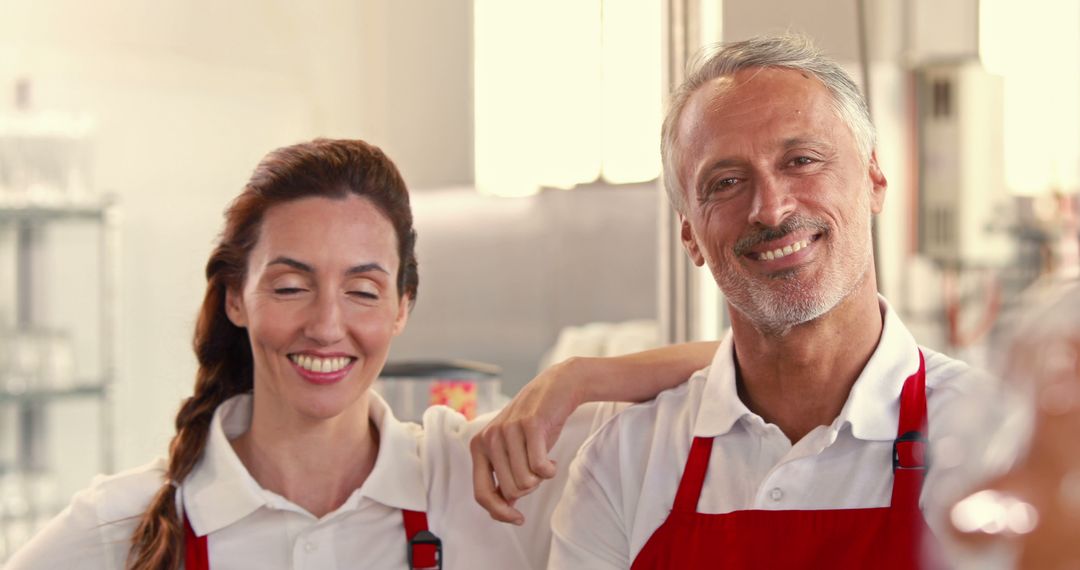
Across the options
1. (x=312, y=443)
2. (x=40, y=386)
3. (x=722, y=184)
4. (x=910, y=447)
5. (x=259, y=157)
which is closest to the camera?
(x=910, y=447)

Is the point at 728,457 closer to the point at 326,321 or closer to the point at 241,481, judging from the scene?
the point at 326,321

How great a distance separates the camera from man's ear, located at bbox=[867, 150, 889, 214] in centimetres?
157

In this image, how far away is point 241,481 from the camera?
1.71 metres

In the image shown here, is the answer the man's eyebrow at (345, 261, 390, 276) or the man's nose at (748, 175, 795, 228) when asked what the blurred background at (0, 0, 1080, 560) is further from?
the man's nose at (748, 175, 795, 228)

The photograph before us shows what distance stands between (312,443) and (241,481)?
0.11m

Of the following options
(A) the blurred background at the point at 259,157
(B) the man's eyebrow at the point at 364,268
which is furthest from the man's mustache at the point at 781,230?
(A) the blurred background at the point at 259,157

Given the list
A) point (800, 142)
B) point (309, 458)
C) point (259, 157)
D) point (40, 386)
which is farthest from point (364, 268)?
point (40, 386)

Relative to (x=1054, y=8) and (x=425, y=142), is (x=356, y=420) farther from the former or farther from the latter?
(x=1054, y=8)

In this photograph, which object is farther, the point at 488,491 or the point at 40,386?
the point at 40,386

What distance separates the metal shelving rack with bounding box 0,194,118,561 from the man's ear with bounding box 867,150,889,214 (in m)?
2.02

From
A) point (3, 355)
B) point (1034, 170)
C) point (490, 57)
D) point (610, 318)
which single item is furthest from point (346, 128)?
point (1034, 170)

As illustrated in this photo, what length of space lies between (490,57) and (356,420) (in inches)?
55.0

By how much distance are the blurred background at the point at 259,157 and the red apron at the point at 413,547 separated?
105 cm

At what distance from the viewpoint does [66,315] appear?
2.99 metres
